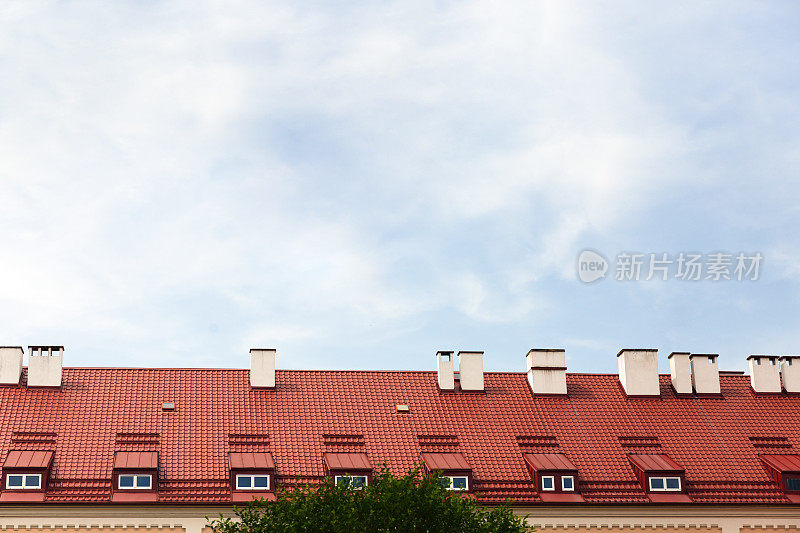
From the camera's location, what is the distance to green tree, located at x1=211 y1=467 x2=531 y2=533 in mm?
41906

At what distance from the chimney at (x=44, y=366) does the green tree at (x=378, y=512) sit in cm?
1636

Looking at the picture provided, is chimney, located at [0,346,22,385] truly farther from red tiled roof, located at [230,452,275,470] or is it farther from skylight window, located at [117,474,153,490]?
red tiled roof, located at [230,452,275,470]

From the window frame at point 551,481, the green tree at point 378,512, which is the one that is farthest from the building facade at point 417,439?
the green tree at point 378,512

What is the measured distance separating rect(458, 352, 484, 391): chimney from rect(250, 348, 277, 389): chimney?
29.5 ft

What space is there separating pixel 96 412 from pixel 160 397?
3027 millimetres

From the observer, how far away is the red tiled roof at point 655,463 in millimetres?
53938

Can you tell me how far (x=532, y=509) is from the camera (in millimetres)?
52375

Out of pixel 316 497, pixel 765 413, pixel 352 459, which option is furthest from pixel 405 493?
pixel 765 413

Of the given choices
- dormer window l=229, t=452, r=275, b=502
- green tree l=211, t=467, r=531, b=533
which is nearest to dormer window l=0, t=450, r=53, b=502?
dormer window l=229, t=452, r=275, b=502

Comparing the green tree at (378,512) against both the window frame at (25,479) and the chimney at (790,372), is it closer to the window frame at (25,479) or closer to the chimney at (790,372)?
the window frame at (25,479)

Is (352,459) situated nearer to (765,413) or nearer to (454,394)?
(454,394)

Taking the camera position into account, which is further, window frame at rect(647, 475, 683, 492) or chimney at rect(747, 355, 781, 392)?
chimney at rect(747, 355, 781, 392)

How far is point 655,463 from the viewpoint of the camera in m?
54.8

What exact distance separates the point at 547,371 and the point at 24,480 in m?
24.8
